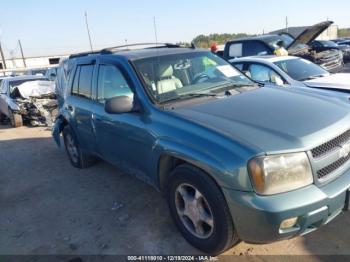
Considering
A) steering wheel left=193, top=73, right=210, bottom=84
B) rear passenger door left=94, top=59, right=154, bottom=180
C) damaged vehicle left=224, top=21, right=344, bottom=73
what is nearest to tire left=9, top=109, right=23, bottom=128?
damaged vehicle left=224, top=21, right=344, bottom=73

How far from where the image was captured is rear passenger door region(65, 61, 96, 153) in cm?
488

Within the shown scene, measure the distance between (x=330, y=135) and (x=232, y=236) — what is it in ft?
3.74

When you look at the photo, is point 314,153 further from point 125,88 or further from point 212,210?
point 125,88

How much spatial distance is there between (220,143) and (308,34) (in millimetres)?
9935

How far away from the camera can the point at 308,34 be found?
11.3m

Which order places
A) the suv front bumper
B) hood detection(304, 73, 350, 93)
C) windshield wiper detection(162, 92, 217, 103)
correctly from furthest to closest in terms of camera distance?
hood detection(304, 73, 350, 93), windshield wiper detection(162, 92, 217, 103), the suv front bumper

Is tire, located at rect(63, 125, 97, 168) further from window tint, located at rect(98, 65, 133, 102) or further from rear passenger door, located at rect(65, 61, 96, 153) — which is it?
window tint, located at rect(98, 65, 133, 102)

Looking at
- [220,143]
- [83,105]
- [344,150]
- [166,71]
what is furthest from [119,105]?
[344,150]

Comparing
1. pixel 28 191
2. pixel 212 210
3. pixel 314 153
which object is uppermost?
pixel 314 153

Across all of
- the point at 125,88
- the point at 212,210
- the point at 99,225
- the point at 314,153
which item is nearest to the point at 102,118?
the point at 125,88

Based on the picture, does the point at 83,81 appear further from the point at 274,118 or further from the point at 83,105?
the point at 274,118

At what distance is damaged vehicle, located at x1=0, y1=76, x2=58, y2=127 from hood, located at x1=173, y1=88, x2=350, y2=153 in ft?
27.9

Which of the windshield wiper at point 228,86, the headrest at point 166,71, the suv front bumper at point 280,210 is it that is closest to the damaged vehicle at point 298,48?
the windshield wiper at point 228,86

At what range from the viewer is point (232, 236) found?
291 centimetres
